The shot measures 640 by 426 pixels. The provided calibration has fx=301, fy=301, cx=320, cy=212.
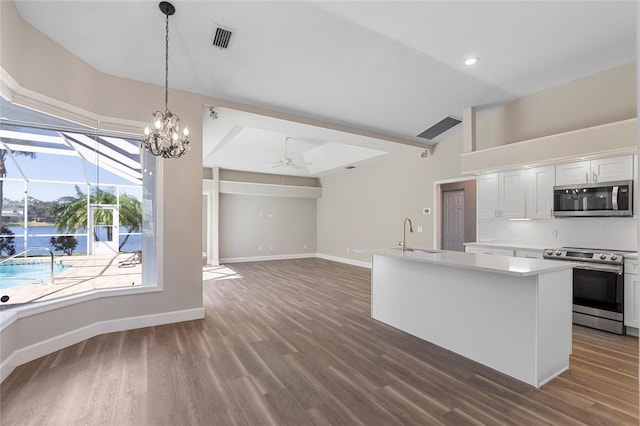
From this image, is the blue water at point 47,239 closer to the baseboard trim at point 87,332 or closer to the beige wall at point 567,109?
the baseboard trim at point 87,332

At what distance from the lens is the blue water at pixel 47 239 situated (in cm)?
292

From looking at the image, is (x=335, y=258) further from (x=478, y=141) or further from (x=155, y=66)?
(x=155, y=66)

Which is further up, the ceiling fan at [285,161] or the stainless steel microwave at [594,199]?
the ceiling fan at [285,161]

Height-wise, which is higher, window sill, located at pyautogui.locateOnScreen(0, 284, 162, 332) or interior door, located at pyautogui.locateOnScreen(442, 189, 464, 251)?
interior door, located at pyautogui.locateOnScreen(442, 189, 464, 251)

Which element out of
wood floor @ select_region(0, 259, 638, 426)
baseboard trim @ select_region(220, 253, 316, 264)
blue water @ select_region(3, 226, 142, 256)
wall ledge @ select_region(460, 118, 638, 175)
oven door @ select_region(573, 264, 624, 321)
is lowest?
baseboard trim @ select_region(220, 253, 316, 264)

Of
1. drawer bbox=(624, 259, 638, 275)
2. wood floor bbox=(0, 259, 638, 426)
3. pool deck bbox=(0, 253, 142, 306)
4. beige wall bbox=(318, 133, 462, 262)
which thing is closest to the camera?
wood floor bbox=(0, 259, 638, 426)

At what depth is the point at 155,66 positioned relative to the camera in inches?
136

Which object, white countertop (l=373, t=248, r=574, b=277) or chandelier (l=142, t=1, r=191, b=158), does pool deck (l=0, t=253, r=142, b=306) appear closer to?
chandelier (l=142, t=1, r=191, b=158)

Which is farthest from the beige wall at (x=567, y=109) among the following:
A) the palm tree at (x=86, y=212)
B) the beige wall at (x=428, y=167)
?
the palm tree at (x=86, y=212)

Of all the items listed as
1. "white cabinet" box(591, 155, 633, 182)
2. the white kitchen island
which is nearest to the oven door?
"white cabinet" box(591, 155, 633, 182)

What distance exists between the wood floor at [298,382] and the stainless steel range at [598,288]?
7.8 inches

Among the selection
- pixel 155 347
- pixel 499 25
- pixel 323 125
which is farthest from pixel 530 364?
pixel 323 125

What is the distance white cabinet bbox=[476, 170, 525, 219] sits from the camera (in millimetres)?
4750

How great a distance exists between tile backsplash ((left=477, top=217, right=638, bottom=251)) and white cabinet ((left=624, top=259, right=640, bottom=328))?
0.44 metres
